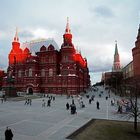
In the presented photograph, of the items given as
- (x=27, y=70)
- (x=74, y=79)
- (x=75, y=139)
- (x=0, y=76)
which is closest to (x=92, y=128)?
(x=75, y=139)

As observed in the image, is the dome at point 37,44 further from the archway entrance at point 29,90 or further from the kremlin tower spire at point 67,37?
the archway entrance at point 29,90

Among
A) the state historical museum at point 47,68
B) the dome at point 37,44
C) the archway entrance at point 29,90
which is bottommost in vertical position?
the archway entrance at point 29,90

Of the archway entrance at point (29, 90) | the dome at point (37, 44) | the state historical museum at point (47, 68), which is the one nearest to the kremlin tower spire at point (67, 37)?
the state historical museum at point (47, 68)

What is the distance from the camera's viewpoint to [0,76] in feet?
355

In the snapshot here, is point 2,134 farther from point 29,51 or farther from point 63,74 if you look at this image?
point 29,51

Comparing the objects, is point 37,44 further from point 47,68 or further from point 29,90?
point 29,90

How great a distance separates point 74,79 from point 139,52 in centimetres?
2998

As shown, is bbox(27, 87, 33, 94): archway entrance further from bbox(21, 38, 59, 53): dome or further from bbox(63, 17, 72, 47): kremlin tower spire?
bbox(63, 17, 72, 47): kremlin tower spire

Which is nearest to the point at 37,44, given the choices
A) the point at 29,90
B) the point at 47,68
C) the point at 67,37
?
the point at 47,68

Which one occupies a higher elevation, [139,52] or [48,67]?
[139,52]

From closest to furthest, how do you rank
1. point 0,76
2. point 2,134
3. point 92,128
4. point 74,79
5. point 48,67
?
point 2,134, point 92,128, point 74,79, point 48,67, point 0,76

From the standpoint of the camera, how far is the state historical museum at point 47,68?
232ft

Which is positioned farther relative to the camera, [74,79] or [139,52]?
[139,52]

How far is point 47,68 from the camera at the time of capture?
7556 centimetres
